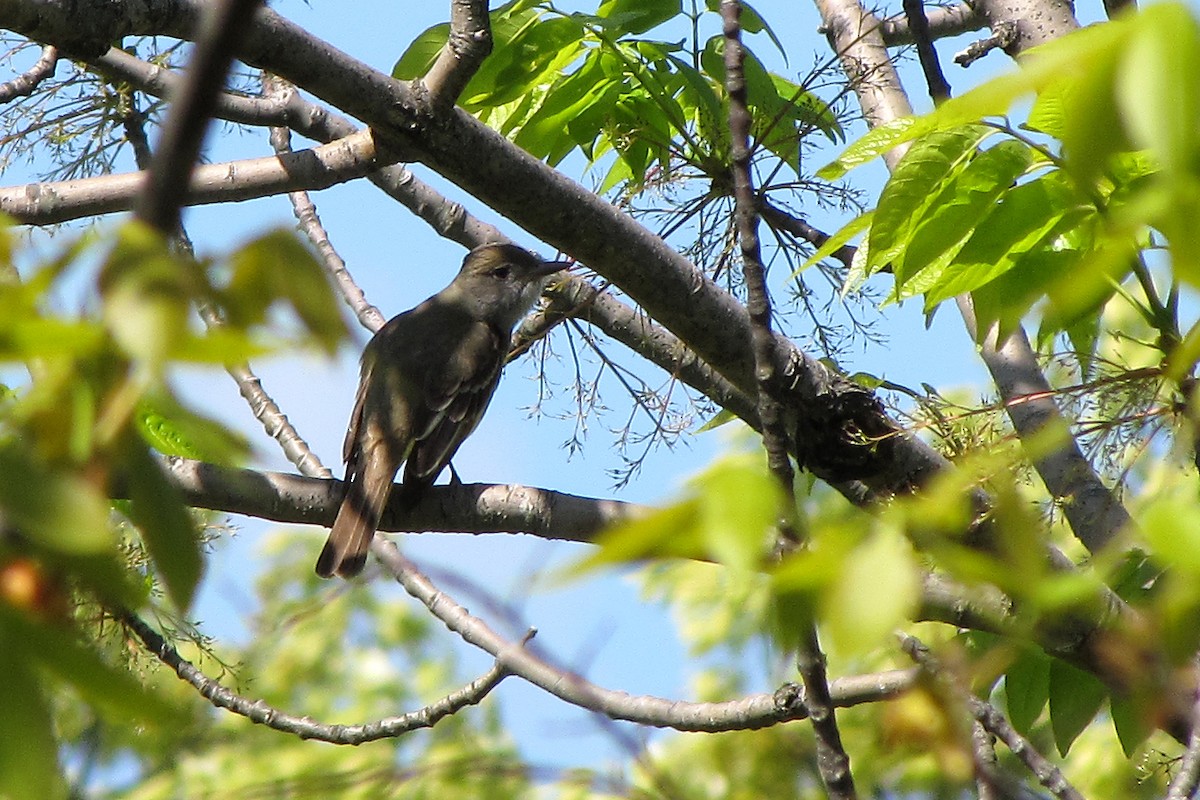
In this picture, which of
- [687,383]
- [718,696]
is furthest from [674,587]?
[687,383]

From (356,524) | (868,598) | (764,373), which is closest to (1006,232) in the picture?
(764,373)

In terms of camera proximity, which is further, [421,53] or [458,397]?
[458,397]

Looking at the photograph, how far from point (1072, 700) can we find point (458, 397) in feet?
12.2

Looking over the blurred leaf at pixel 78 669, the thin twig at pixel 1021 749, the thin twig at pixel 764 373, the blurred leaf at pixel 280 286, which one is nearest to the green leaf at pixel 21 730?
the blurred leaf at pixel 78 669

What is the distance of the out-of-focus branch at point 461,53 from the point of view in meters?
3.19

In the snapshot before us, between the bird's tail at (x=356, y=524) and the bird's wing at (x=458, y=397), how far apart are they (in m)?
0.30

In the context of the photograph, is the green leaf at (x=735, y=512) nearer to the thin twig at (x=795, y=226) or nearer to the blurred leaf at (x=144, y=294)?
the blurred leaf at (x=144, y=294)

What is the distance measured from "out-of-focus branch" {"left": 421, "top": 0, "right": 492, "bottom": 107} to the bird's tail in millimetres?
1840

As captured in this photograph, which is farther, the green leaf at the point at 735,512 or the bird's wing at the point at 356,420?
the bird's wing at the point at 356,420

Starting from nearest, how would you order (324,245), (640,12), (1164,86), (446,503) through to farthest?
(1164,86) < (640,12) < (446,503) < (324,245)

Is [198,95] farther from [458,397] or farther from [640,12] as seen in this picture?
[458,397]

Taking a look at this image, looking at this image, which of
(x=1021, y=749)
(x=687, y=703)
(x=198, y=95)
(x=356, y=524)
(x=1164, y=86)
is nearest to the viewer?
(x=198, y=95)

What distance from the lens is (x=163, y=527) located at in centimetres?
111

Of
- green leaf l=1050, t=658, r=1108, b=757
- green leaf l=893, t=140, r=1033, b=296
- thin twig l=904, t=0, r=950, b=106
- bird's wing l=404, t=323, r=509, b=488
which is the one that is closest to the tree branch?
green leaf l=1050, t=658, r=1108, b=757
